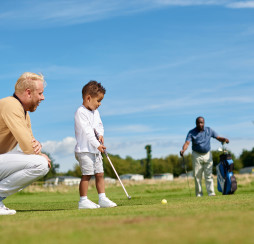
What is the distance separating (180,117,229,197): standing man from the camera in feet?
40.9

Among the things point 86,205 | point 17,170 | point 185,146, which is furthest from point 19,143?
point 185,146

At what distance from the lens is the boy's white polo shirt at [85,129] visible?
23.5 ft

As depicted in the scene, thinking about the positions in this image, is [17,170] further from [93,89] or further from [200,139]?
[200,139]

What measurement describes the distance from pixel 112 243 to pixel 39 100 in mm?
3945

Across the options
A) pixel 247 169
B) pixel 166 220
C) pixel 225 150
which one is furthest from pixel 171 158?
pixel 166 220

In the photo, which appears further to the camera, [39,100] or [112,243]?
[39,100]

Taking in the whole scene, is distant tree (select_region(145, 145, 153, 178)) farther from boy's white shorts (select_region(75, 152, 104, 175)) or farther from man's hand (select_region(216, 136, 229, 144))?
boy's white shorts (select_region(75, 152, 104, 175))

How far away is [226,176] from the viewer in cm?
1070

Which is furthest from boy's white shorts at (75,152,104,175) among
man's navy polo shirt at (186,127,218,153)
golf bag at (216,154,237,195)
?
man's navy polo shirt at (186,127,218,153)

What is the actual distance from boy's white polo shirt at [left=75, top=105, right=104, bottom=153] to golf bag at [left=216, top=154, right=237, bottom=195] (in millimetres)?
4475

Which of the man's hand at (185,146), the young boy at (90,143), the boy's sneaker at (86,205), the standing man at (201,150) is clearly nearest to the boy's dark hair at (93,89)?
the young boy at (90,143)

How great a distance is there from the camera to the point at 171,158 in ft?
377

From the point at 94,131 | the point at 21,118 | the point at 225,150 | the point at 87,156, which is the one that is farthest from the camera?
the point at 225,150

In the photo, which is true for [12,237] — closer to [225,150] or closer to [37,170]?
[37,170]
